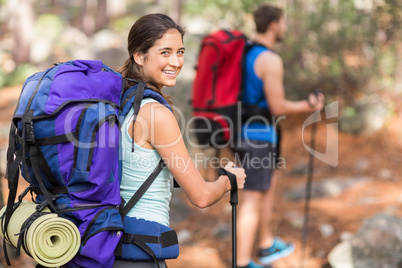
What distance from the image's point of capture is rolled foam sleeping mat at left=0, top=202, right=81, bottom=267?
6.40 ft

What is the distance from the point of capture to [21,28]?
14727 mm

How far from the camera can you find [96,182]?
1.99m

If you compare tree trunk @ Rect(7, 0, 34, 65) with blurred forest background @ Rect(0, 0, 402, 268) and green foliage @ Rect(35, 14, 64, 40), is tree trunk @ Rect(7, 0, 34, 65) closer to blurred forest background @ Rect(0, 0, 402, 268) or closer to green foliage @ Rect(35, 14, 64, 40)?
green foliage @ Rect(35, 14, 64, 40)

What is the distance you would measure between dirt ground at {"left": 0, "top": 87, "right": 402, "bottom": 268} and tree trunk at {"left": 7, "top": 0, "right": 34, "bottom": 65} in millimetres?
5277

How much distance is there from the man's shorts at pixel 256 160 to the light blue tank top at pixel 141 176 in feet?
6.91

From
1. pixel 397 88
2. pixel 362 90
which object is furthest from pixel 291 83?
pixel 397 88

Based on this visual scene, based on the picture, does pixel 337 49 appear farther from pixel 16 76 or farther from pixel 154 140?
pixel 16 76

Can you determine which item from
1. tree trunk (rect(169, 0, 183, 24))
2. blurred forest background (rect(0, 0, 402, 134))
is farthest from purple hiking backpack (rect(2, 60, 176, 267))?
tree trunk (rect(169, 0, 183, 24))

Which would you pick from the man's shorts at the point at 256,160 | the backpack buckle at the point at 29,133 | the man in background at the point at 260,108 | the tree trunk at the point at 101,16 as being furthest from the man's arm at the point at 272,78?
the tree trunk at the point at 101,16

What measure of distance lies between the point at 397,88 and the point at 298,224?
495 centimetres

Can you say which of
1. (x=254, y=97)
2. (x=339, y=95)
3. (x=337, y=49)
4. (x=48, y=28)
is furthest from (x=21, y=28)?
(x=254, y=97)

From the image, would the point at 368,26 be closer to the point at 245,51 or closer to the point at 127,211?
the point at 245,51

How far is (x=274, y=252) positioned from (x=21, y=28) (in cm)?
1278

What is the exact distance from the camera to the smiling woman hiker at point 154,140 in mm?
2164
